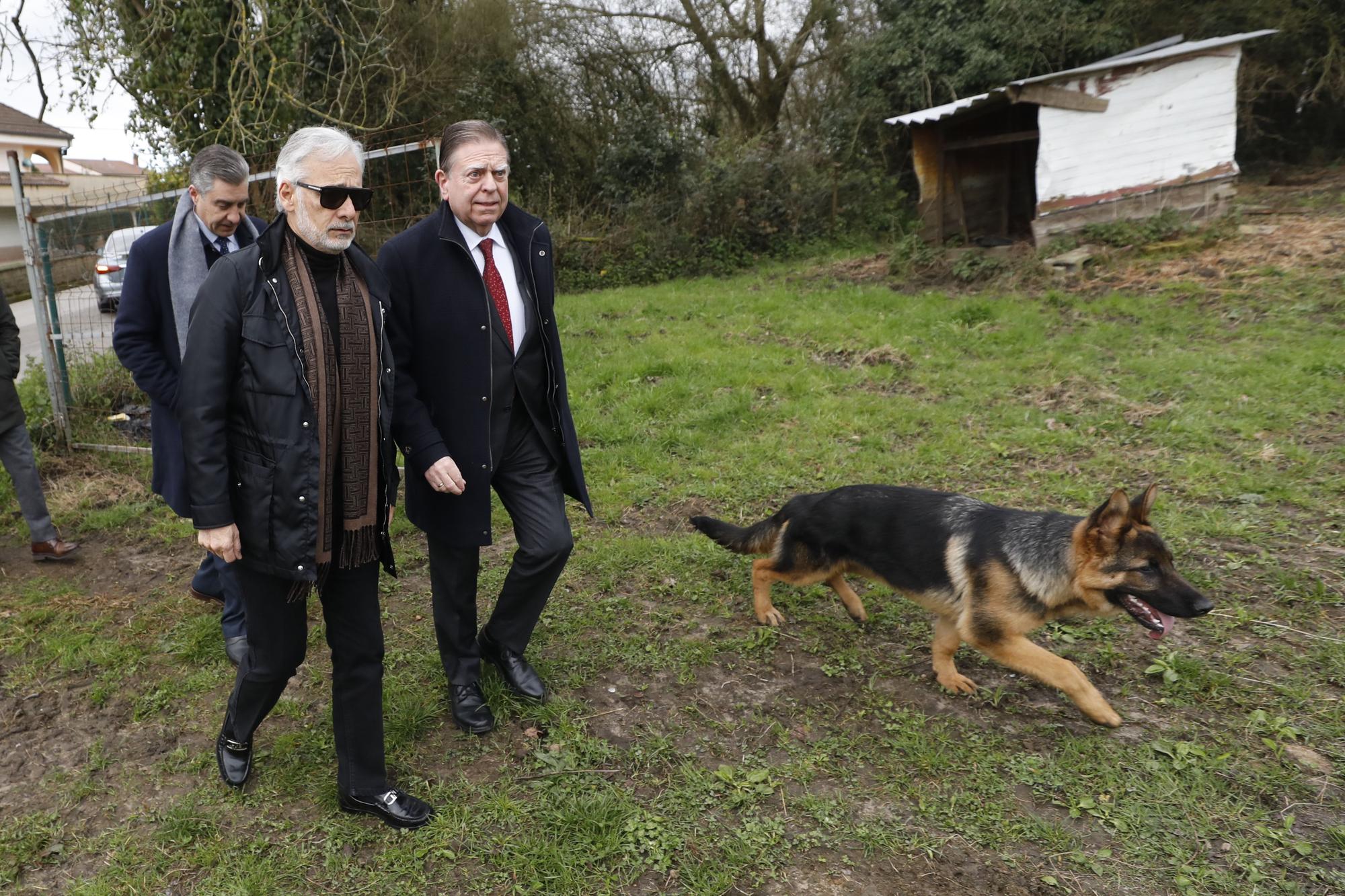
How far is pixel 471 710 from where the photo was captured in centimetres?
380

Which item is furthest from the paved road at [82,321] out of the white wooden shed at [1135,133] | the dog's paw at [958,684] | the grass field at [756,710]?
the white wooden shed at [1135,133]

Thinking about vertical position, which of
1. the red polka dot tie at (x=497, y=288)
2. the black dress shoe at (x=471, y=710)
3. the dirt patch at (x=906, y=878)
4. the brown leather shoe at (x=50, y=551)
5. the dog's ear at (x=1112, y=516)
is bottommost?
the dirt patch at (x=906, y=878)

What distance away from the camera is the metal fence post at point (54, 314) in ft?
23.4

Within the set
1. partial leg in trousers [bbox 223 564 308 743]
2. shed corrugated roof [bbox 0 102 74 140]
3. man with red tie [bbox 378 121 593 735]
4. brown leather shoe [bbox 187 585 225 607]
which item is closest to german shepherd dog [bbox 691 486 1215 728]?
man with red tie [bbox 378 121 593 735]

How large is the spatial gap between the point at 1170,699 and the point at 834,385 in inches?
181

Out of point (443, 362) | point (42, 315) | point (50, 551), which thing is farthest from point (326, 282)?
point (42, 315)

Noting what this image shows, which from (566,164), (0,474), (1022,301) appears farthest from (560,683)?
(566,164)

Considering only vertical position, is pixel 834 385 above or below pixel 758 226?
below

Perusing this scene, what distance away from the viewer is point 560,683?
4.13m

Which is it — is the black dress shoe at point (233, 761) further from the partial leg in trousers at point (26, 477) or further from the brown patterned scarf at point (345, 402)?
the partial leg in trousers at point (26, 477)

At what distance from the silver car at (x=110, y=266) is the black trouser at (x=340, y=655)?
5.80 m

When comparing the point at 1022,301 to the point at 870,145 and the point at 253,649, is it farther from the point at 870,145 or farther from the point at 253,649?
the point at 253,649

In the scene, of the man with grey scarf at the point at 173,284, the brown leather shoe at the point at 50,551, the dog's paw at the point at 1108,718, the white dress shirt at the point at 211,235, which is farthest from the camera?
the brown leather shoe at the point at 50,551

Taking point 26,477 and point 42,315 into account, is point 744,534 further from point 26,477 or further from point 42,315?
point 42,315
